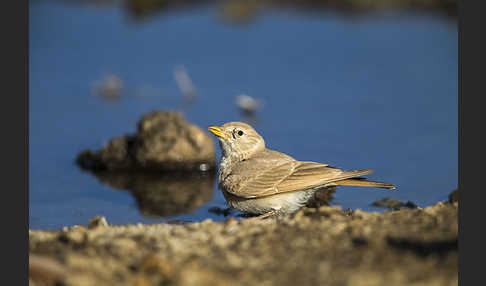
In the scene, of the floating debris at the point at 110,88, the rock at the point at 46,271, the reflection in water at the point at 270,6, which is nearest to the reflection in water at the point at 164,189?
the floating debris at the point at 110,88

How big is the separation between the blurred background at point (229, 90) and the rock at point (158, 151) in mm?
342

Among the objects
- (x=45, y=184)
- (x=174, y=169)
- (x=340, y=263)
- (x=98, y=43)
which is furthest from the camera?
(x=98, y=43)

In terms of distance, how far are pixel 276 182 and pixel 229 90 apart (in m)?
5.42

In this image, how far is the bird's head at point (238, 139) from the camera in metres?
8.25

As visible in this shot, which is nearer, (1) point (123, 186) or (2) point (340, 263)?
(2) point (340, 263)

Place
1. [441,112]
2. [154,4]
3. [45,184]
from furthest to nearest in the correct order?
[154,4] < [441,112] < [45,184]

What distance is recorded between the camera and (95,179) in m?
9.84

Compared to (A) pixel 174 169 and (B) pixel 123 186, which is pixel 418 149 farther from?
(B) pixel 123 186

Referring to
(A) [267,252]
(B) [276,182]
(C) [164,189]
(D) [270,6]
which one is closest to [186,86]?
(C) [164,189]

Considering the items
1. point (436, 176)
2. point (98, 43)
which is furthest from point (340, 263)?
point (98, 43)

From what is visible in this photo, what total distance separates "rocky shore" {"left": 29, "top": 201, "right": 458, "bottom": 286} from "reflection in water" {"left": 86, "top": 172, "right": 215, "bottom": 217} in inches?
92.8

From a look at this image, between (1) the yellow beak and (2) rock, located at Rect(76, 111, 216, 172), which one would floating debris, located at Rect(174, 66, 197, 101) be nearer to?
(2) rock, located at Rect(76, 111, 216, 172)

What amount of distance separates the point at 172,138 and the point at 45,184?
6.62 ft

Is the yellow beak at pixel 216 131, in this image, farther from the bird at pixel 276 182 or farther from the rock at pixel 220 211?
the rock at pixel 220 211
